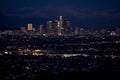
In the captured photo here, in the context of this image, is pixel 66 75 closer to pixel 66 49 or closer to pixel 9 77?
pixel 9 77

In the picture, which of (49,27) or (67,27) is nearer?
(49,27)

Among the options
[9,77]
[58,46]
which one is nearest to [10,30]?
[58,46]

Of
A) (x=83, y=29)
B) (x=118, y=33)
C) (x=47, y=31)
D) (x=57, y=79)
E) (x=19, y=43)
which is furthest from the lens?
(x=83, y=29)

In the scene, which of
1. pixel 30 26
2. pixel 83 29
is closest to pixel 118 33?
pixel 83 29

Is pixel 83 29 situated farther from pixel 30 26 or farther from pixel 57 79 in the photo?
pixel 57 79

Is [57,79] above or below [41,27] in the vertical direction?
below

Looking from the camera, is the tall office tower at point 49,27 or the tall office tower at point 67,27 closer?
the tall office tower at point 49,27

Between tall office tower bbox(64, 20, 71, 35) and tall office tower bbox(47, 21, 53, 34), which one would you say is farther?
tall office tower bbox(64, 20, 71, 35)

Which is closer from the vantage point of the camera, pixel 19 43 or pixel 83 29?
pixel 19 43

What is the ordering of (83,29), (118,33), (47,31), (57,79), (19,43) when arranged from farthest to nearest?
(83,29) < (47,31) < (118,33) < (19,43) < (57,79)
